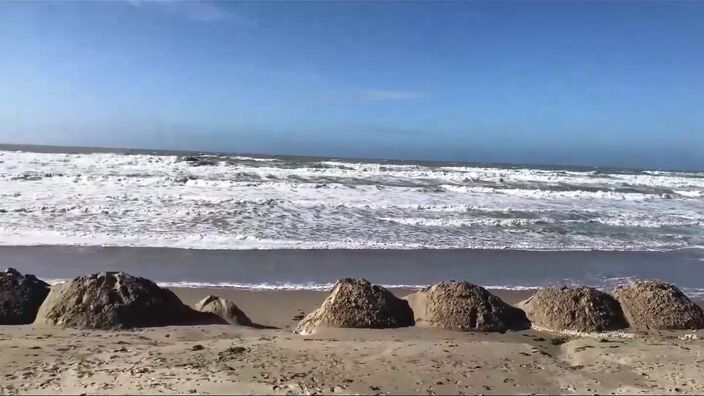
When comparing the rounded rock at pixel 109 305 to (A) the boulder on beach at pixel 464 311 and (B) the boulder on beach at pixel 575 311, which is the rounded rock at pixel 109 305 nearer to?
(A) the boulder on beach at pixel 464 311

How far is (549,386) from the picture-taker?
3.84m

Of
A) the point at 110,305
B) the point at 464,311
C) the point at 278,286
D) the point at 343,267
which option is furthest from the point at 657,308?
the point at 110,305

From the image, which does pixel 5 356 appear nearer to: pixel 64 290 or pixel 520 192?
pixel 64 290

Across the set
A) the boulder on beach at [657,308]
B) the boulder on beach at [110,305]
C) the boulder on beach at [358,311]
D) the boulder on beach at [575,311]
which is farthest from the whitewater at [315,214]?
A: the boulder on beach at [657,308]

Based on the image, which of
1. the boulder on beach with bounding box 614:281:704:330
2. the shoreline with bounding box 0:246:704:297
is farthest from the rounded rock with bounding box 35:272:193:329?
the boulder on beach with bounding box 614:281:704:330

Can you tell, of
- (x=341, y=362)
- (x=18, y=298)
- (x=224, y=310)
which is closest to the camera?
(x=341, y=362)

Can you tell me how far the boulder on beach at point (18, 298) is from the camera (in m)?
5.34

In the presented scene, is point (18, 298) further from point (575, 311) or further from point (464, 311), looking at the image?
point (575, 311)

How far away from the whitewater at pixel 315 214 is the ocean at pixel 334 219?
→ 0.04 meters

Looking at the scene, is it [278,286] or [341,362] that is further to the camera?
[278,286]

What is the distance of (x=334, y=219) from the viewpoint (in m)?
13.0

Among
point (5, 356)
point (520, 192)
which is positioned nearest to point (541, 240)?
point (5, 356)

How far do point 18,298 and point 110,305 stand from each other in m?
1.00

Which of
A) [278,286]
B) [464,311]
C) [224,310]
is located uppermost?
[464,311]
